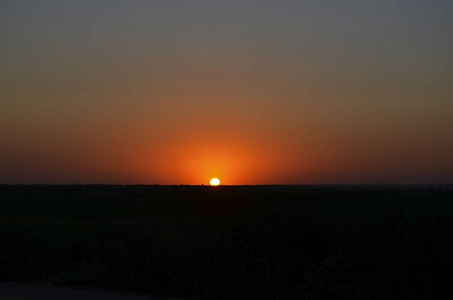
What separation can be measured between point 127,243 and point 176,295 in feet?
8.26

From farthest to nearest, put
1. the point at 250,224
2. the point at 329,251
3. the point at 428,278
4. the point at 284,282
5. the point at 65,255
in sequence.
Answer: the point at 65,255, the point at 250,224, the point at 329,251, the point at 284,282, the point at 428,278

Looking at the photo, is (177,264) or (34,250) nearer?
(177,264)

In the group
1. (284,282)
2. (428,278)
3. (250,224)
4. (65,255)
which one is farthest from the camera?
(65,255)

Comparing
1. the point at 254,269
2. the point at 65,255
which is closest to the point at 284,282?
the point at 254,269

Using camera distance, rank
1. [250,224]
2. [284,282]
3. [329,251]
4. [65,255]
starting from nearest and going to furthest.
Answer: [284,282] < [329,251] < [250,224] < [65,255]

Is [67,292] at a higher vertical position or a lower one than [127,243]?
lower

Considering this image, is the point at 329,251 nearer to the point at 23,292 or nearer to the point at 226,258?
the point at 226,258

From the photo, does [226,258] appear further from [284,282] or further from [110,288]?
[110,288]

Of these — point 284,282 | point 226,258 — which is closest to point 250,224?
point 226,258

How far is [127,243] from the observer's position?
13289mm

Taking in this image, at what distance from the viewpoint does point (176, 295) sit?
11359 millimetres

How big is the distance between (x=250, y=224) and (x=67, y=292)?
14.6 feet

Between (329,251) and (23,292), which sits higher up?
(329,251)

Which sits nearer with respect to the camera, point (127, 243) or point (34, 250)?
point (127, 243)
